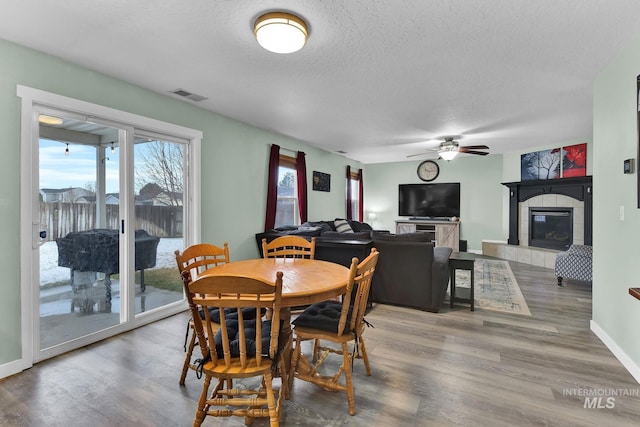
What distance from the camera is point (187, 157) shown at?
3.83m

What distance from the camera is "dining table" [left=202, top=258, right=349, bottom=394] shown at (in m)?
1.70

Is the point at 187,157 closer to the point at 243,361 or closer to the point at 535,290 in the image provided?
the point at 243,361

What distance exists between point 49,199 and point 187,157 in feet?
4.90

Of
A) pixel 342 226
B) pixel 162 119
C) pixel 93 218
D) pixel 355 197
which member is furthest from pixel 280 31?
pixel 355 197

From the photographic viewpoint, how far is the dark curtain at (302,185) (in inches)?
237

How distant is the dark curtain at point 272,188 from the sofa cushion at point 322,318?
9.81 feet

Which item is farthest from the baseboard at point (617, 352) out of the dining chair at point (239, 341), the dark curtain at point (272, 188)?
the dark curtain at point (272, 188)

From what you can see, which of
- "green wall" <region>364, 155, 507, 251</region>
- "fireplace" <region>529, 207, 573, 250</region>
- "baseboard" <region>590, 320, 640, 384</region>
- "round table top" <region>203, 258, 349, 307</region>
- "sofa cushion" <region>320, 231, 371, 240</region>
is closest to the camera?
"round table top" <region>203, 258, 349, 307</region>

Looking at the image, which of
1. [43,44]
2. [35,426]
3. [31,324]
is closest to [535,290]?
[35,426]

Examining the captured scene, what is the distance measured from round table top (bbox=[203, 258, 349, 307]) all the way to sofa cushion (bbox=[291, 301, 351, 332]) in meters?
0.24

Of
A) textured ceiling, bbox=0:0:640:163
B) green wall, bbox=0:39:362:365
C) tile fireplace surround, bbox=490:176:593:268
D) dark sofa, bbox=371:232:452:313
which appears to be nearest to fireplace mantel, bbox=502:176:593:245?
tile fireplace surround, bbox=490:176:593:268

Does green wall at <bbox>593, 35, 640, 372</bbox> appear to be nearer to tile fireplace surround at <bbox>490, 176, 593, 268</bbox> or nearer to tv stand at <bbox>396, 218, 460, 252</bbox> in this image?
tile fireplace surround at <bbox>490, 176, 593, 268</bbox>

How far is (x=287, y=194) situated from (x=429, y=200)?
169 inches

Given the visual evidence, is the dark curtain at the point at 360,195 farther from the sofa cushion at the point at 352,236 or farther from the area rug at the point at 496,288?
the sofa cushion at the point at 352,236
